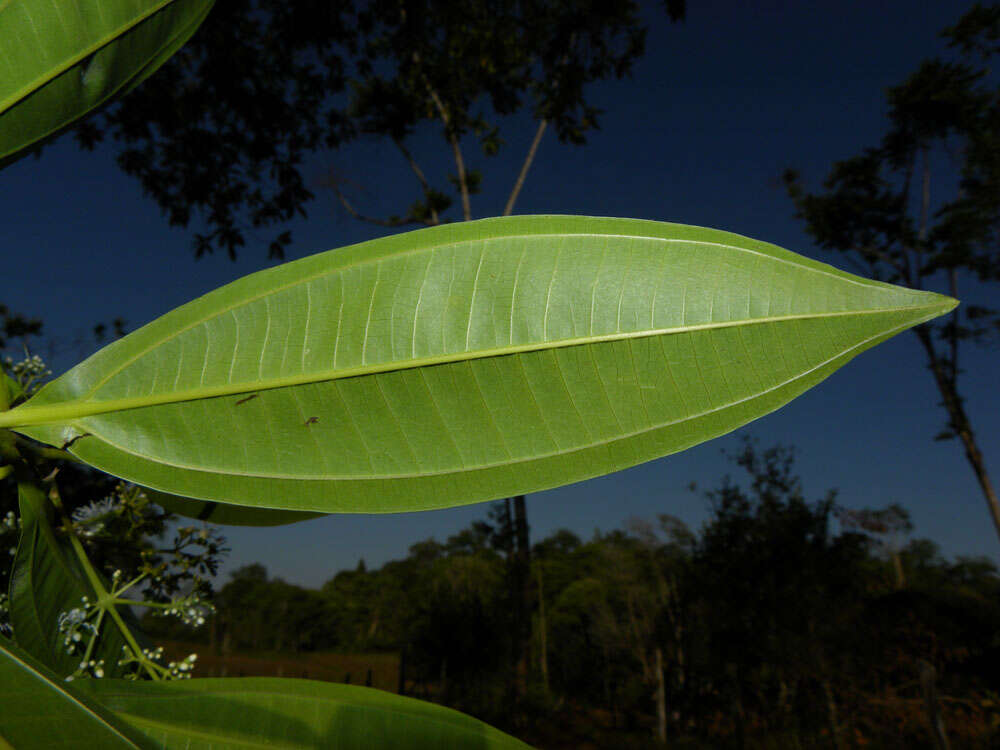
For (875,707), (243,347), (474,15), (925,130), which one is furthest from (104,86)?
(925,130)

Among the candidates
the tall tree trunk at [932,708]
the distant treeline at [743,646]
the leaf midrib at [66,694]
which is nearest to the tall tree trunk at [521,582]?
the distant treeline at [743,646]

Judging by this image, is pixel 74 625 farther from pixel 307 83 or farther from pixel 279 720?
pixel 307 83

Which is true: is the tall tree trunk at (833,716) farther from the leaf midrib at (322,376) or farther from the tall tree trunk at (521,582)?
the leaf midrib at (322,376)

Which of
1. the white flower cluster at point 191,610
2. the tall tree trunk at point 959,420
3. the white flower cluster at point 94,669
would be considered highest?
the tall tree trunk at point 959,420

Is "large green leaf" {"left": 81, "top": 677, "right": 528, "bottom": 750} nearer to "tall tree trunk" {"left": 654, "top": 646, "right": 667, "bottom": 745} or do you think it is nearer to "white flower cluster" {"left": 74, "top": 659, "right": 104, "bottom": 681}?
"white flower cluster" {"left": 74, "top": 659, "right": 104, "bottom": 681}

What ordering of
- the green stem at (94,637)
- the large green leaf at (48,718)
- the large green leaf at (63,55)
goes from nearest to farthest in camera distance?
1. the large green leaf at (48,718)
2. the large green leaf at (63,55)
3. the green stem at (94,637)

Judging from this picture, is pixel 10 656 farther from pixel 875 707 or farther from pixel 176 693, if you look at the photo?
pixel 875 707
